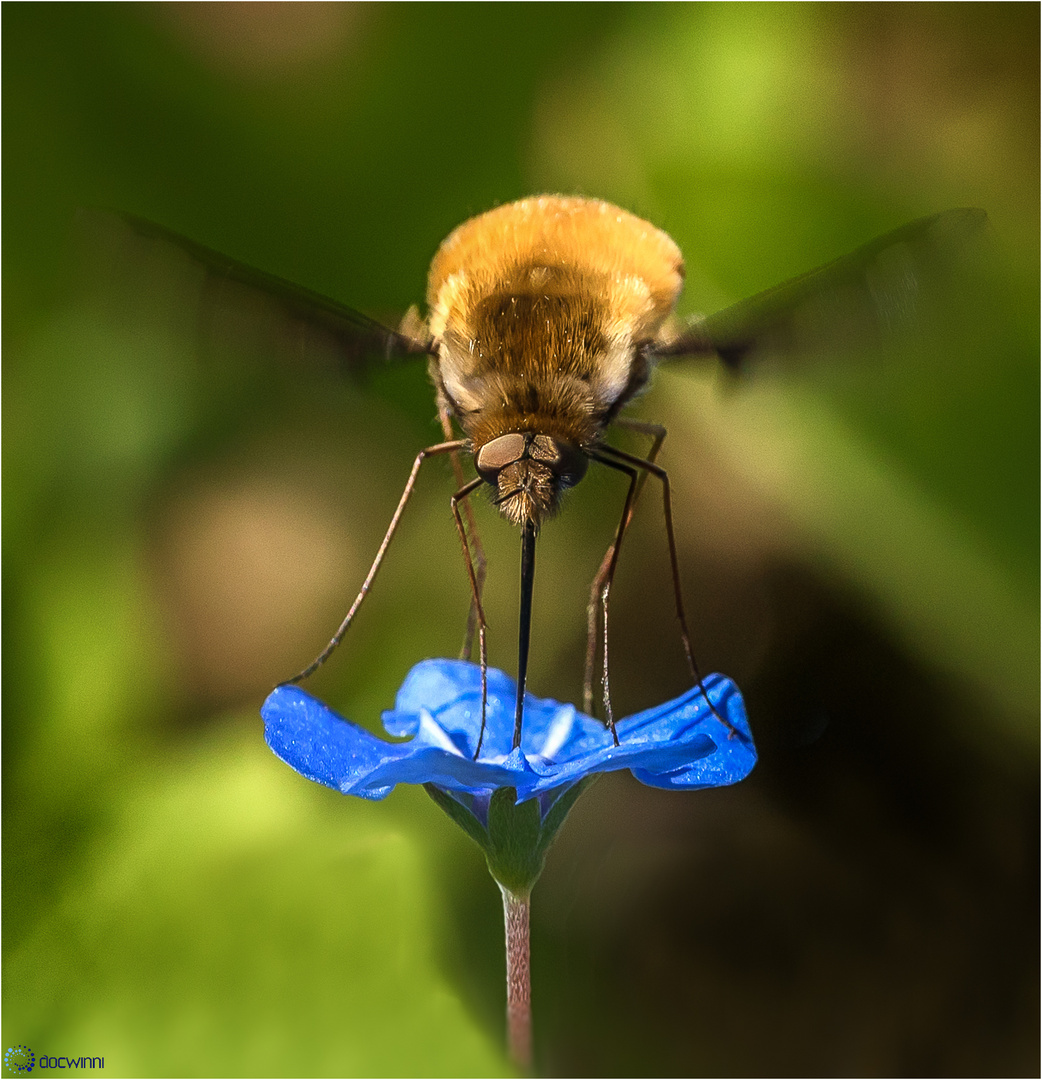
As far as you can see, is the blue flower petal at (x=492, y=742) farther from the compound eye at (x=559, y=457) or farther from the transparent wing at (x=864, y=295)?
the transparent wing at (x=864, y=295)

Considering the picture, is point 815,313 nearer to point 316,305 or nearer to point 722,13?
point 316,305

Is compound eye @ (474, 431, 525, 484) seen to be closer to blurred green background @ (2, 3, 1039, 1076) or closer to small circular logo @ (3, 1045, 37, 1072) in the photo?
blurred green background @ (2, 3, 1039, 1076)

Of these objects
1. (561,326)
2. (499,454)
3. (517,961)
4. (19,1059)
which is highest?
(561,326)

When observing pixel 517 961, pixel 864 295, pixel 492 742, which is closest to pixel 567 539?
pixel 492 742

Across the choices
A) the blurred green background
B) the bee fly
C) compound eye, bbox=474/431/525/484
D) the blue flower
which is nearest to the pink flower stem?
the blue flower

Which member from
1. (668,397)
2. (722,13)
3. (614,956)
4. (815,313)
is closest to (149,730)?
(614,956)

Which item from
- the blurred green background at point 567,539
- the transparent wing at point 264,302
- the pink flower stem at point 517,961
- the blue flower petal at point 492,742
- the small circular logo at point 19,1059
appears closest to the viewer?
the blue flower petal at point 492,742

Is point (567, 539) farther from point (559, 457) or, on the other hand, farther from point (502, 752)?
point (559, 457)

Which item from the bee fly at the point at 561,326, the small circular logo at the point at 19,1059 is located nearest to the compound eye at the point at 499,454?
the bee fly at the point at 561,326
